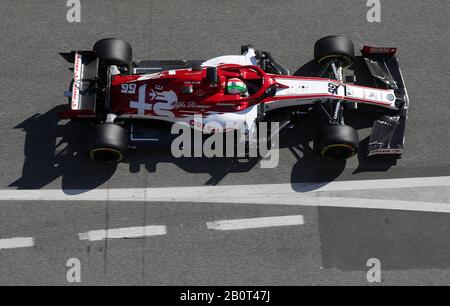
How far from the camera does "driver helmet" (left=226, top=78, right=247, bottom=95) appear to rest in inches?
433

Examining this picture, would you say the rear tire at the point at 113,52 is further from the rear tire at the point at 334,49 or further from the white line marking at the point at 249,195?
the rear tire at the point at 334,49

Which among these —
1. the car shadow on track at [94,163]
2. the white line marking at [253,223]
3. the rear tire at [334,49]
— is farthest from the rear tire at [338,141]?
the rear tire at [334,49]

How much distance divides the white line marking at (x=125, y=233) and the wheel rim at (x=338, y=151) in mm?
3704

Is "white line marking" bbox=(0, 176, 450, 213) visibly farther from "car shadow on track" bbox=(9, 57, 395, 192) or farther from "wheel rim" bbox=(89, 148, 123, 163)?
"wheel rim" bbox=(89, 148, 123, 163)

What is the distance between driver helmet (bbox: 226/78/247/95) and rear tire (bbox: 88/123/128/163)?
7.50 feet

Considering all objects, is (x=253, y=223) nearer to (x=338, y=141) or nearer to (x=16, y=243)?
(x=338, y=141)

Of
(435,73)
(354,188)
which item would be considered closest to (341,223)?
(354,188)

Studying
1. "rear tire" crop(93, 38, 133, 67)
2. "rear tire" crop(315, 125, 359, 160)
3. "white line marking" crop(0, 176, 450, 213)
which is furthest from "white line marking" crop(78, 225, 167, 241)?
"rear tire" crop(315, 125, 359, 160)

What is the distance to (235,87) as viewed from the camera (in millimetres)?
11000

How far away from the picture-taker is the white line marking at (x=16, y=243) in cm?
1112

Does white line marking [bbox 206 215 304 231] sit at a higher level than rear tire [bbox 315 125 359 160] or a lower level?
lower

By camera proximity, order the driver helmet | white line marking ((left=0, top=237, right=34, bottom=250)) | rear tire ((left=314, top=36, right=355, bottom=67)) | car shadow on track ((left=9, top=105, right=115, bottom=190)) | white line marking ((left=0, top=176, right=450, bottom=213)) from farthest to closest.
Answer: rear tire ((left=314, top=36, right=355, bottom=67)) < car shadow on track ((left=9, top=105, right=115, bottom=190)) < white line marking ((left=0, top=176, right=450, bottom=213)) < white line marking ((left=0, top=237, right=34, bottom=250)) < the driver helmet
